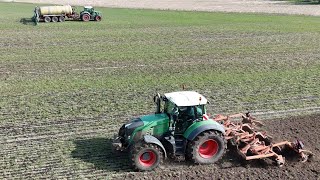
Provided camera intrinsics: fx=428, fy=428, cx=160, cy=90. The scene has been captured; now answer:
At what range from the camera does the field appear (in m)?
11.0

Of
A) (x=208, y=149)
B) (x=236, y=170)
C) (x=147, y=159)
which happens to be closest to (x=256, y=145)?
Result: (x=236, y=170)

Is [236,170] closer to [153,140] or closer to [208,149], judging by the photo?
[208,149]

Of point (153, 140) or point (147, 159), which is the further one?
point (147, 159)

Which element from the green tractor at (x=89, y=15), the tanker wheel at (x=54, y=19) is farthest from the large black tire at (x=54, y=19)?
the green tractor at (x=89, y=15)

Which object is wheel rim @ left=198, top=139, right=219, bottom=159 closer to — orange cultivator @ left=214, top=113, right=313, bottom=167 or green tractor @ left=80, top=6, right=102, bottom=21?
orange cultivator @ left=214, top=113, right=313, bottom=167

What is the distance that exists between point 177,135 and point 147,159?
3.39 feet

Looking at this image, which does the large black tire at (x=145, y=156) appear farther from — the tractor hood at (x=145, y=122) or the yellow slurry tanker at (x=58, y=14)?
the yellow slurry tanker at (x=58, y=14)

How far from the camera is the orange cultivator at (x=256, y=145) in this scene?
10.9m

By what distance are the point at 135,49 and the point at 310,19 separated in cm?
2154

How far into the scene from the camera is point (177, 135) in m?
10.9

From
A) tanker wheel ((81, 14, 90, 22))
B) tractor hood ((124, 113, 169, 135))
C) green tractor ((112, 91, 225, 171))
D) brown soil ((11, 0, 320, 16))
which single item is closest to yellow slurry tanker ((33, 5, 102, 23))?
tanker wheel ((81, 14, 90, 22))

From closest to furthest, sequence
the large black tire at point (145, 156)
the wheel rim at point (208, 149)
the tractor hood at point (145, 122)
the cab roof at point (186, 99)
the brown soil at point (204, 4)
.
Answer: the large black tire at point (145, 156) → the cab roof at point (186, 99) → the tractor hood at point (145, 122) → the wheel rim at point (208, 149) → the brown soil at point (204, 4)

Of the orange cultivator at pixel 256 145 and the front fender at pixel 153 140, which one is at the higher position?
the front fender at pixel 153 140

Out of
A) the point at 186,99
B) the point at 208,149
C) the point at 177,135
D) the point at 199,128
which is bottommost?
the point at 208,149
